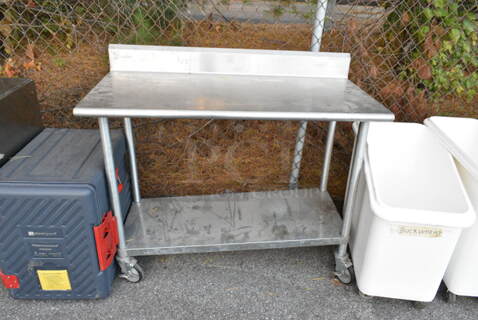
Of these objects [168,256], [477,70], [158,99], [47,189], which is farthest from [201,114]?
[477,70]

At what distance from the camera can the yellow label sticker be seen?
1479 mm

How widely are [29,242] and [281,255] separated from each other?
3.81ft

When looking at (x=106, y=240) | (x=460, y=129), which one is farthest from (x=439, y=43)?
(x=106, y=240)

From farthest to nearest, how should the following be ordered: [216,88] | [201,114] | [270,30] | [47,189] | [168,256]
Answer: [270,30], [168,256], [216,88], [47,189], [201,114]

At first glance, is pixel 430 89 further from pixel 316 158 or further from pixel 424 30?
pixel 316 158

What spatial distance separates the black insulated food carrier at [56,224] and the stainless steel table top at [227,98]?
0.31 meters

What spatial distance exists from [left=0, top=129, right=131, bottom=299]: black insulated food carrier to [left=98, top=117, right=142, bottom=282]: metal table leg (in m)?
0.03

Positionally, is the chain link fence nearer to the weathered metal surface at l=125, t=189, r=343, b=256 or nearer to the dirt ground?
the dirt ground

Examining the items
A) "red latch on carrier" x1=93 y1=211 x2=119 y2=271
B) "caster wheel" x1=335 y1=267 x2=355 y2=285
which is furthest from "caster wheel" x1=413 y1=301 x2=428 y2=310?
"red latch on carrier" x1=93 y1=211 x2=119 y2=271

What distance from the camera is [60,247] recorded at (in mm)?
1433

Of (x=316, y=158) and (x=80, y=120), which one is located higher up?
(x=80, y=120)

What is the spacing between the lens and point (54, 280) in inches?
58.9

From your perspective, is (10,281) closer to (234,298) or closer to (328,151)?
(234,298)

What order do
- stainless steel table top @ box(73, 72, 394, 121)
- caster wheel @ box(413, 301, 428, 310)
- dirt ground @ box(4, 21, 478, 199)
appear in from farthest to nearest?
dirt ground @ box(4, 21, 478, 199) → caster wheel @ box(413, 301, 428, 310) → stainless steel table top @ box(73, 72, 394, 121)
